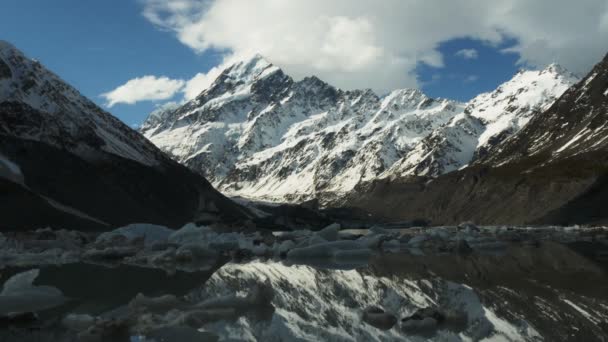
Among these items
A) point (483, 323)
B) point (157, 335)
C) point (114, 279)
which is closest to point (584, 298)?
A: point (483, 323)

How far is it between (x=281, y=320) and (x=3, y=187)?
80.1 metres

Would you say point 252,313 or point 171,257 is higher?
point 171,257

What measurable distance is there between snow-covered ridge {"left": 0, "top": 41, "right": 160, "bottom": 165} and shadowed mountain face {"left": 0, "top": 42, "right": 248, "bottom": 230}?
262mm

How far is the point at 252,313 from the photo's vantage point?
15.5 metres

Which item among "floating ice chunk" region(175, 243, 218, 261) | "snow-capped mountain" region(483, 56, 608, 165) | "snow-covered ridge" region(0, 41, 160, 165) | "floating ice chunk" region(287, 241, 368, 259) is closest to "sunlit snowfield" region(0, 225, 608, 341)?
"floating ice chunk" region(287, 241, 368, 259)

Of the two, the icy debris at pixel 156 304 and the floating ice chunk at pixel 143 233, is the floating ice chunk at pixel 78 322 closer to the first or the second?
the icy debris at pixel 156 304

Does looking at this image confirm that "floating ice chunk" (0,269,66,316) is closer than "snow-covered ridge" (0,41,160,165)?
Yes

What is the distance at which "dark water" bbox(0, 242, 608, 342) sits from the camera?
13.0 m

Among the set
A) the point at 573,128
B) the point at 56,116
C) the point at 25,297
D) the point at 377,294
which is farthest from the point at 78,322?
the point at 573,128

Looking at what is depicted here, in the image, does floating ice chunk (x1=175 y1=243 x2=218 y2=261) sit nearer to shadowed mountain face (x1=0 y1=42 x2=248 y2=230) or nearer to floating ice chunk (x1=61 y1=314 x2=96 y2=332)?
floating ice chunk (x1=61 y1=314 x2=96 y2=332)

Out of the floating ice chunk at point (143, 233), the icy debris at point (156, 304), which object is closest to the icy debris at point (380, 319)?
the icy debris at point (156, 304)

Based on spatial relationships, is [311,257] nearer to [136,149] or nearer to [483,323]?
[483,323]

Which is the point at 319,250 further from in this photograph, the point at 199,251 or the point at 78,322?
the point at 78,322

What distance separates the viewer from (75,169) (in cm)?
10912
